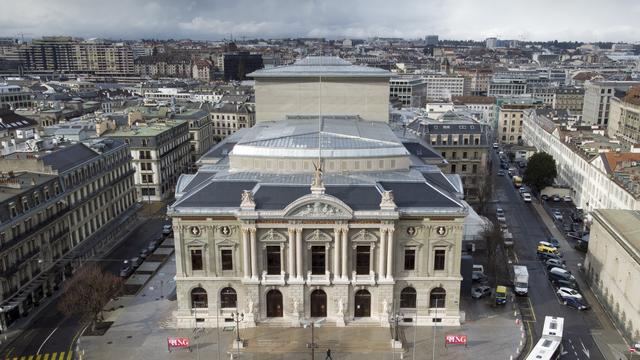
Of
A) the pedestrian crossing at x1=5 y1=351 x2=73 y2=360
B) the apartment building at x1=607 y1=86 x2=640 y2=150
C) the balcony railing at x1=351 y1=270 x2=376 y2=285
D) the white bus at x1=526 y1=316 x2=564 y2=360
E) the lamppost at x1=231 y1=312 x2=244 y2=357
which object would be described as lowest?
the pedestrian crossing at x1=5 y1=351 x2=73 y2=360

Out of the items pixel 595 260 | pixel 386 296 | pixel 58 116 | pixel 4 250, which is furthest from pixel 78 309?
pixel 58 116

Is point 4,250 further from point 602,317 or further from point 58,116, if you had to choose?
point 58,116

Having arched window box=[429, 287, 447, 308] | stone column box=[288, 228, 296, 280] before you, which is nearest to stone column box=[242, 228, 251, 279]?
stone column box=[288, 228, 296, 280]

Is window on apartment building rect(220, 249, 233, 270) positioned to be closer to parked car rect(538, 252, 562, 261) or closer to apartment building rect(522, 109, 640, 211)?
parked car rect(538, 252, 562, 261)

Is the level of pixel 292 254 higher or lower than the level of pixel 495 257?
higher

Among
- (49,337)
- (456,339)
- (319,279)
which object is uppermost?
(319,279)

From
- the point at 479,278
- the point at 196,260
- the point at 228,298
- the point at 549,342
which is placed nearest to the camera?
the point at 549,342

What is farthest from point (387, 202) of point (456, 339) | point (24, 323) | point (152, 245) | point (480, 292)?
point (152, 245)

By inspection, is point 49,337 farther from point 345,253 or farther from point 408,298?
point 408,298
